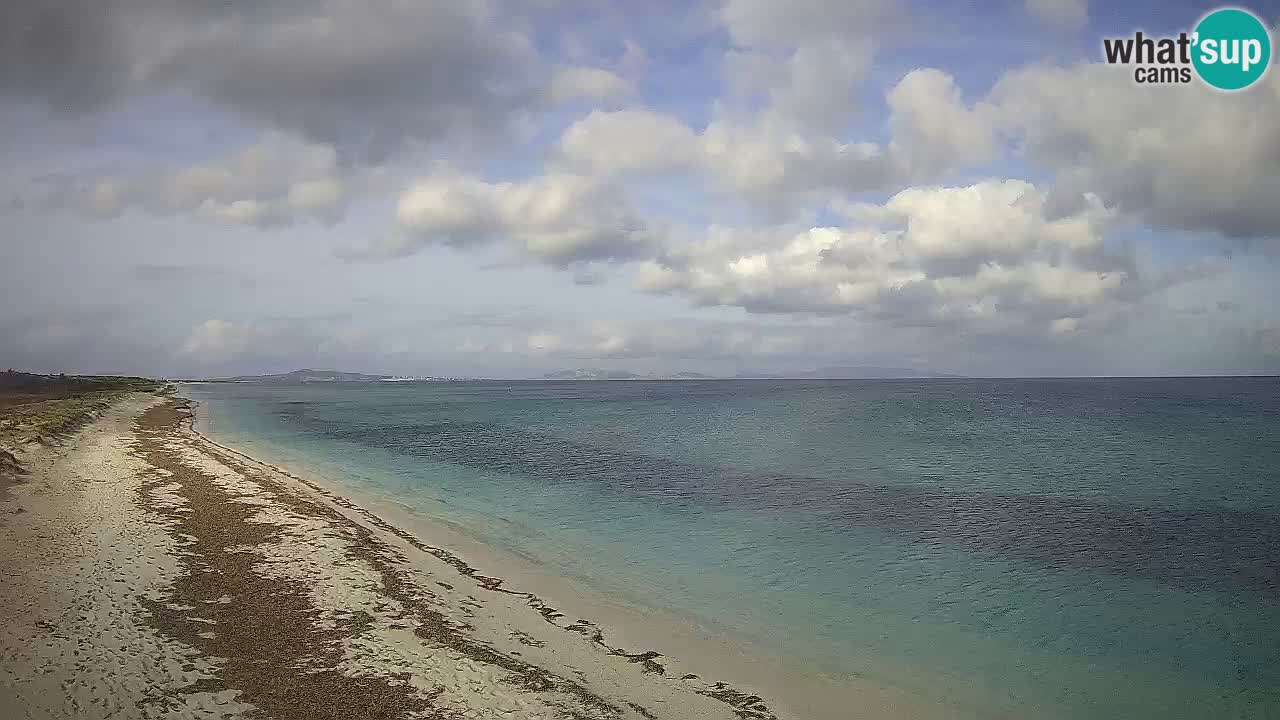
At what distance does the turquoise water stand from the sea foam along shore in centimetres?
351

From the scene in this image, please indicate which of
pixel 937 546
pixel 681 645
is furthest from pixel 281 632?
pixel 937 546

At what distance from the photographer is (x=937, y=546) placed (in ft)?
70.5

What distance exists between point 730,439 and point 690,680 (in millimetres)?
45436

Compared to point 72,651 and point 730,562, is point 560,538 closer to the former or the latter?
point 730,562

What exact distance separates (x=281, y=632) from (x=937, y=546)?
18.5m

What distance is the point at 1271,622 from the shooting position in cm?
1518

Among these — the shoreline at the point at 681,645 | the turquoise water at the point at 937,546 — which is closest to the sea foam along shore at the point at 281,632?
the shoreline at the point at 681,645

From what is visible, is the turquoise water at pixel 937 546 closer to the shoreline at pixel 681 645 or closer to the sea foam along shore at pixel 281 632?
the shoreline at pixel 681 645

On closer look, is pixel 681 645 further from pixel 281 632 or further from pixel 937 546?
pixel 937 546

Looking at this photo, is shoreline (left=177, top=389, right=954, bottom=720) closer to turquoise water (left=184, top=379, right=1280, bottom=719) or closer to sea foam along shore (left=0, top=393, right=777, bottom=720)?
sea foam along shore (left=0, top=393, right=777, bottom=720)

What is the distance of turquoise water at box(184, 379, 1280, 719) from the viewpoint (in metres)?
12.8

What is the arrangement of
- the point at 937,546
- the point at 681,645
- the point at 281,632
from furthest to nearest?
the point at 937,546
the point at 681,645
the point at 281,632

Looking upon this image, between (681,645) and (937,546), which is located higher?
(681,645)

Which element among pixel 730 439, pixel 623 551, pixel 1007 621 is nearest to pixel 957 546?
pixel 1007 621
